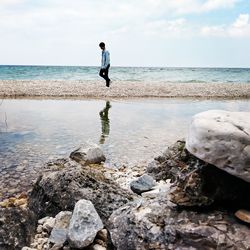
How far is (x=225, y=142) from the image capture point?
140 inches

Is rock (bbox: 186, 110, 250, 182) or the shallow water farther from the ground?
rock (bbox: 186, 110, 250, 182)

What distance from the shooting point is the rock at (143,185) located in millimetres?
6742

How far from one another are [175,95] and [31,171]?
67.1 feet

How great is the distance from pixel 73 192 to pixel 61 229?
2.75ft

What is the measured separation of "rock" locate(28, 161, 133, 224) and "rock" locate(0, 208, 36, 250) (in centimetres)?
64

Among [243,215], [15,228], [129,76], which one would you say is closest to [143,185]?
[15,228]

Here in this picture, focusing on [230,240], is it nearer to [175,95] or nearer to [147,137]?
[147,137]

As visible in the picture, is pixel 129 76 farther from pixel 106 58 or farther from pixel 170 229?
pixel 170 229

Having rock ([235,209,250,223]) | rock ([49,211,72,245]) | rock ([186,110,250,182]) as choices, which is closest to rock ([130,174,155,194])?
rock ([49,211,72,245])

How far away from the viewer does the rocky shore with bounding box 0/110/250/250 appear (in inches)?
143

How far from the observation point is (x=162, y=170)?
303 inches

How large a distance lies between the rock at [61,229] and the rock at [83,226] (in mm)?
235

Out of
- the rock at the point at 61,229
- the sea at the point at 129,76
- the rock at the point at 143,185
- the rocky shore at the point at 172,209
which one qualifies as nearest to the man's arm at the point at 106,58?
the rock at the point at 143,185

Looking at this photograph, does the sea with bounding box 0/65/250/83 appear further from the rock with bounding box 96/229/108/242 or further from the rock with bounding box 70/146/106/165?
the rock with bounding box 96/229/108/242
